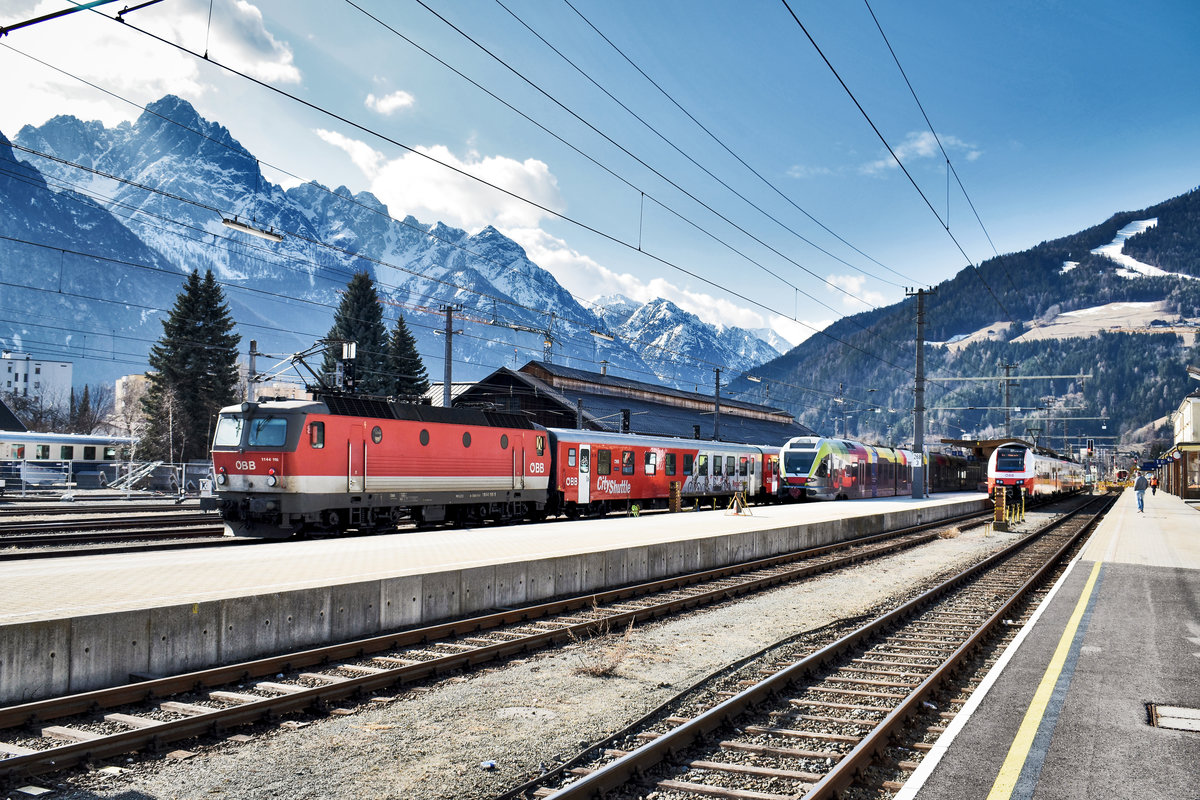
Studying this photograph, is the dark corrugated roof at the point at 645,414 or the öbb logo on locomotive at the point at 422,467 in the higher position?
the dark corrugated roof at the point at 645,414

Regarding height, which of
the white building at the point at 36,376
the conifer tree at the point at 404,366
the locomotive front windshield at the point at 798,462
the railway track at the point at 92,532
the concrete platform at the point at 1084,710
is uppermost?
the white building at the point at 36,376

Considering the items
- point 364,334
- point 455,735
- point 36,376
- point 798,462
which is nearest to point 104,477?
point 364,334

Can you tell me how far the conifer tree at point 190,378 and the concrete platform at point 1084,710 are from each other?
53.2 metres

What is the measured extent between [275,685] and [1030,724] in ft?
22.9

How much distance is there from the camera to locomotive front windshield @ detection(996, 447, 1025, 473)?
43750 millimetres

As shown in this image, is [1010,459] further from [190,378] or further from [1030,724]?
[190,378]

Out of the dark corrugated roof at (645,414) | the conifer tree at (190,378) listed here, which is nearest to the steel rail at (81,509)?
the conifer tree at (190,378)

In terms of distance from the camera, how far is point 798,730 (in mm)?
7137

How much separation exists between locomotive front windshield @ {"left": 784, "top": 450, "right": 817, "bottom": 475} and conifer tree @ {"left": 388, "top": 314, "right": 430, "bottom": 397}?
2971 centimetres

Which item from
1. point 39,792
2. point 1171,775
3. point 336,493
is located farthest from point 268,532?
point 1171,775

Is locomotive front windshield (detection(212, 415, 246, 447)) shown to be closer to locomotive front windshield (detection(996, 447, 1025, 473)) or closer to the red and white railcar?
the red and white railcar

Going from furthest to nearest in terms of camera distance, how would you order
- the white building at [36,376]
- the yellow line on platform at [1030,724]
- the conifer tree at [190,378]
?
the white building at [36,376] < the conifer tree at [190,378] < the yellow line on platform at [1030,724]

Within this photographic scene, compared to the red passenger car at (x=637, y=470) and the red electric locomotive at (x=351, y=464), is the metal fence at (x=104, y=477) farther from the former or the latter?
the red electric locomotive at (x=351, y=464)

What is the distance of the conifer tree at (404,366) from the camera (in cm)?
6188
